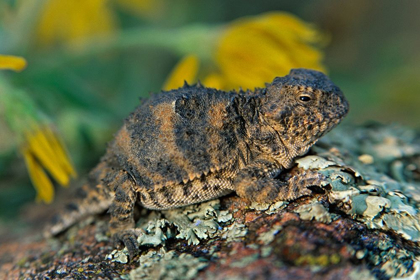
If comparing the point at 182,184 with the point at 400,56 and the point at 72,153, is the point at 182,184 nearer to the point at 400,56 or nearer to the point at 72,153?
the point at 72,153

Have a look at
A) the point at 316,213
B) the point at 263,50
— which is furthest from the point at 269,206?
the point at 263,50

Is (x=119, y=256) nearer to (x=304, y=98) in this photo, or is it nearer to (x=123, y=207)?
(x=123, y=207)

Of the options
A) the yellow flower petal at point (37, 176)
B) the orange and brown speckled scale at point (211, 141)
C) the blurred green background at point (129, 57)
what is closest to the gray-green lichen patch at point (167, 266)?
the orange and brown speckled scale at point (211, 141)

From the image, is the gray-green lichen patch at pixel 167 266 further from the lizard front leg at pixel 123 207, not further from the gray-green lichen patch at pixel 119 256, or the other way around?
Answer: the lizard front leg at pixel 123 207

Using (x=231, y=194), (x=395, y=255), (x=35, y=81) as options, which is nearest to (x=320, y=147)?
(x=231, y=194)

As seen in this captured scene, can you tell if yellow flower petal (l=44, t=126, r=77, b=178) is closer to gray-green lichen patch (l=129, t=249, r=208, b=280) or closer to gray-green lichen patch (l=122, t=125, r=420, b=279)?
gray-green lichen patch (l=122, t=125, r=420, b=279)

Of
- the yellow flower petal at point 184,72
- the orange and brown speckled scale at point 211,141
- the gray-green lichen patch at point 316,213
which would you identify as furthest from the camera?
the yellow flower petal at point 184,72
